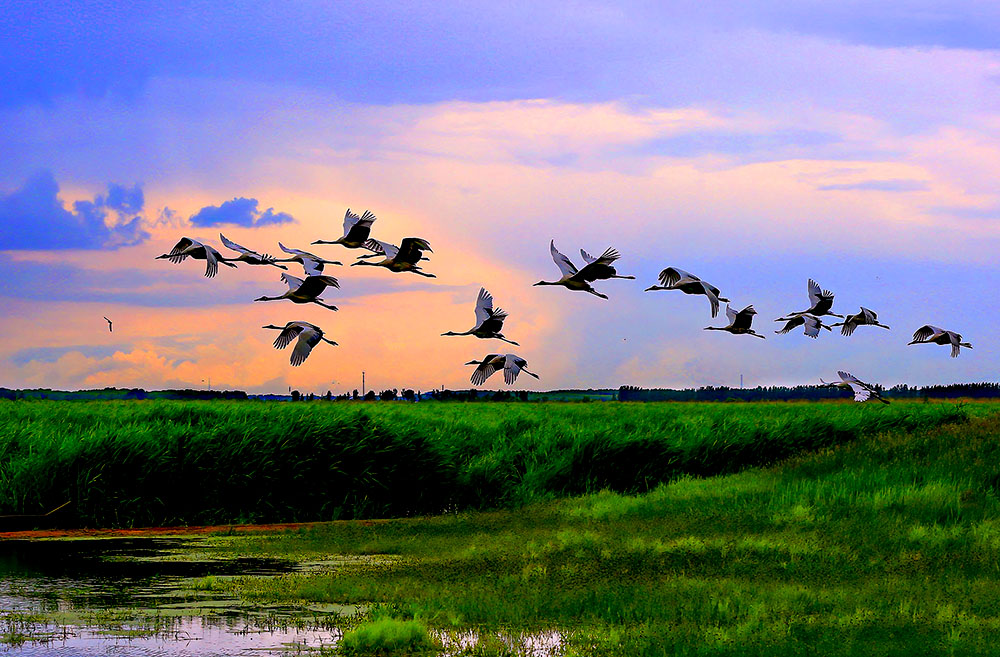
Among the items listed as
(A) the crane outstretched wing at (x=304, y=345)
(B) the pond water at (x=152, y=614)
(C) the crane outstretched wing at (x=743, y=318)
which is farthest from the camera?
(C) the crane outstretched wing at (x=743, y=318)

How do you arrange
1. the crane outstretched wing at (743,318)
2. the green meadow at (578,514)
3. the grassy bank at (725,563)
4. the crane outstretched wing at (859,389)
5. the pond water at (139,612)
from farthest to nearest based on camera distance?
the crane outstretched wing at (859,389) < the crane outstretched wing at (743,318) < the green meadow at (578,514) < the grassy bank at (725,563) < the pond water at (139,612)

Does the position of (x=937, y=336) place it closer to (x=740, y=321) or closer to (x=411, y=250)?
(x=740, y=321)

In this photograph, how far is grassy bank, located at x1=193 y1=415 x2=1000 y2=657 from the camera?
10.6 m

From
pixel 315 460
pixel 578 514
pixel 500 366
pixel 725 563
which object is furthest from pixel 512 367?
pixel 315 460

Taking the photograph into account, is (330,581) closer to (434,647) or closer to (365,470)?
(434,647)

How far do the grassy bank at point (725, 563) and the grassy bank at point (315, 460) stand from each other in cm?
214

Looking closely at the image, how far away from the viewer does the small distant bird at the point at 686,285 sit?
677 inches

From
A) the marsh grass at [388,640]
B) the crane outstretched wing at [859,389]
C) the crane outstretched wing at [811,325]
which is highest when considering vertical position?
the crane outstretched wing at [811,325]

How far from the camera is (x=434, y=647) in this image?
10094 millimetres

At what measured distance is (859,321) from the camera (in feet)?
72.8

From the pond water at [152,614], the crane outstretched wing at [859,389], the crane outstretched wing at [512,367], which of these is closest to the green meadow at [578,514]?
the pond water at [152,614]

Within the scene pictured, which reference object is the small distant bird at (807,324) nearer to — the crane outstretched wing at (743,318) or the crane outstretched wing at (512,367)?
the crane outstretched wing at (743,318)

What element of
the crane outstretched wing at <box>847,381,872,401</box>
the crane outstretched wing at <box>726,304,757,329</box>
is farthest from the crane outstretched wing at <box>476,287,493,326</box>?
the crane outstretched wing at <box>847,381,872,401</box>

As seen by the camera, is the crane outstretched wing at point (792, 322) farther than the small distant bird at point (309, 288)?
Yes
